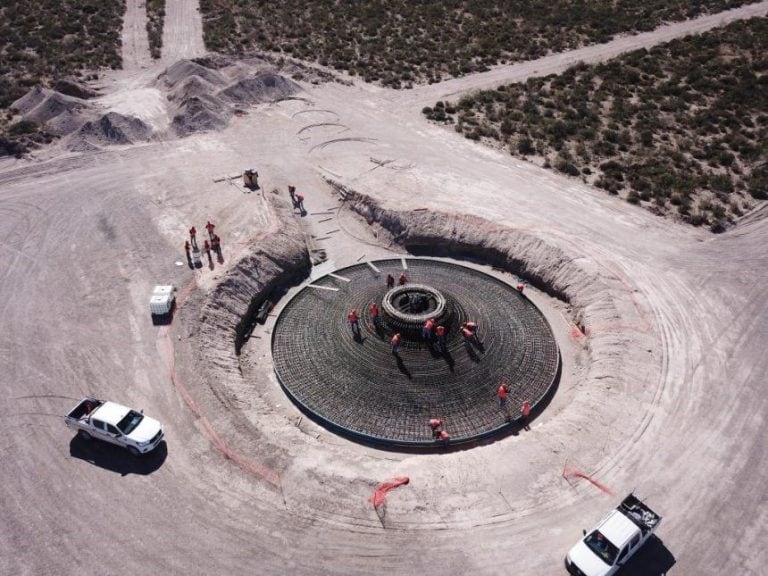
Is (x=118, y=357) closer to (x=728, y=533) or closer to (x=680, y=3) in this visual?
(x=728, y=533)

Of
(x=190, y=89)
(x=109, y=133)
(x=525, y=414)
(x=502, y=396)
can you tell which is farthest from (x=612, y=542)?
(x=190, y=89)

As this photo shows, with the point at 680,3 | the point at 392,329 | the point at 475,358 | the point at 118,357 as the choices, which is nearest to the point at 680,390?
the point at 475,358

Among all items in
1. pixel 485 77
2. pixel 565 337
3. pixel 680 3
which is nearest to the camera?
pixel 565 337

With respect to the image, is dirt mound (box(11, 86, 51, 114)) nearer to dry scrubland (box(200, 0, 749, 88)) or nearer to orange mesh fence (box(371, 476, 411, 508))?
dry scrubland (box(200, 0, 749, 88))

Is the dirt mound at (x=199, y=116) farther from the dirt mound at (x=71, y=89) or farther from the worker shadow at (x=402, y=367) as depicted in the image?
the worker shadow at (x=402, y=367)

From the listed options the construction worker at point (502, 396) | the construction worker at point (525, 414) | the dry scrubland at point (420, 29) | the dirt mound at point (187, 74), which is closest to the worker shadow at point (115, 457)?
the construction worker at point (502, 396)

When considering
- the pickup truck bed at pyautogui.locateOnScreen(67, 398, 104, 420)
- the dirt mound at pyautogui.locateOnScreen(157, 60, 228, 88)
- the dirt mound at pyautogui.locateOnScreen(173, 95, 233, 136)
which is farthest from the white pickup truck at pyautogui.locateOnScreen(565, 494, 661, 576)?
the dirt mound at pyautogui.locateOnScreen(157, 60, 228, 88)

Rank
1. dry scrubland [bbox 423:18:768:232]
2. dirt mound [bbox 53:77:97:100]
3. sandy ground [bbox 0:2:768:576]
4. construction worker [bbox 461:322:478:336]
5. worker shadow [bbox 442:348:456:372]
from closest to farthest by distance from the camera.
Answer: sandy ground [bbox 0:2:768:576]
worker shadow [bbox 442:348:456:372]
construction worker [bbox 461:322:478:336]
dry scrubland [bbox 423:18:768:232]
dirt mound [bbox 53:77:97:100]

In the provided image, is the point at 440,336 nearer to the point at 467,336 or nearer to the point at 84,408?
the point at 467,336
